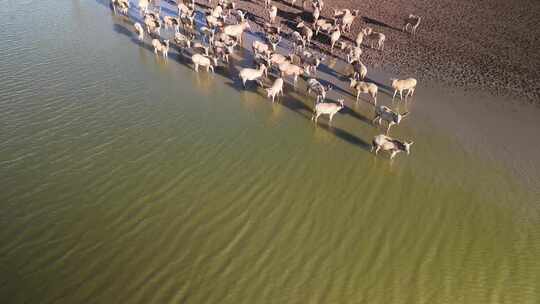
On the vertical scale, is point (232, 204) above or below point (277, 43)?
below

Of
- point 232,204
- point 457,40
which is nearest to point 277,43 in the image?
point 457,40

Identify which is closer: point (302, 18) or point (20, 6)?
point (20, 6)

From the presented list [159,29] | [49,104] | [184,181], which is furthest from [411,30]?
[49,104]

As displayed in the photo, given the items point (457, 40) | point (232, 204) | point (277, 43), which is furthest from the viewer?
point (457, 40)

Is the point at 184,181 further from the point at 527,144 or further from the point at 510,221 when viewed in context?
the point at 527,144

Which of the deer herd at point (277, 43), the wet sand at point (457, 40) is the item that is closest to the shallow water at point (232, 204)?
the deer herd at point (277, 43)

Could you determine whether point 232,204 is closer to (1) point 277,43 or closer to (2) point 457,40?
(1) point 277,43

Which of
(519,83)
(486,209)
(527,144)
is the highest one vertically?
(519,83)
